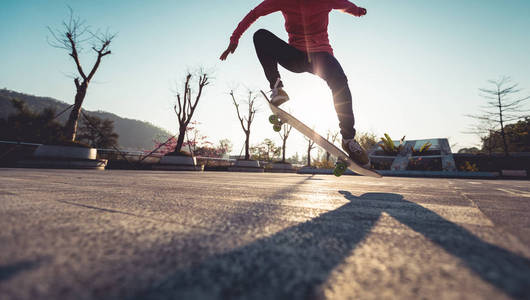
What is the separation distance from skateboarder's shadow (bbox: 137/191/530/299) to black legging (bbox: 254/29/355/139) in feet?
6.75

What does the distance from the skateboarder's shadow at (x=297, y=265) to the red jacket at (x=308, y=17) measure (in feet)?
8.38

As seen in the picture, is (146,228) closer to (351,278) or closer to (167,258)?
(167,258)

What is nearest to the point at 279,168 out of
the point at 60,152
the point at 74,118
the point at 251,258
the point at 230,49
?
the point at 74,118

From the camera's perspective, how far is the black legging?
2.61m

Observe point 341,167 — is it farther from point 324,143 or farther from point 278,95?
point 278,95

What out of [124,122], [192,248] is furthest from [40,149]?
[124,122]

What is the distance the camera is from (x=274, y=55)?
2.89m

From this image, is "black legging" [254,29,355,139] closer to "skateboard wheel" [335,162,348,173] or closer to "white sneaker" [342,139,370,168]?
"white sneaker" [342,139,370,168]

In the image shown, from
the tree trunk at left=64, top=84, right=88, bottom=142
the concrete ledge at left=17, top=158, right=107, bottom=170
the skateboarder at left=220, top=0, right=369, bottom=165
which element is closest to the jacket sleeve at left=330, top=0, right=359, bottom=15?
the skateboarder at left=220, top=0, right=369, bottom=165

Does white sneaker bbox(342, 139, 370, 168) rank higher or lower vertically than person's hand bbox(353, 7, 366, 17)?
lower

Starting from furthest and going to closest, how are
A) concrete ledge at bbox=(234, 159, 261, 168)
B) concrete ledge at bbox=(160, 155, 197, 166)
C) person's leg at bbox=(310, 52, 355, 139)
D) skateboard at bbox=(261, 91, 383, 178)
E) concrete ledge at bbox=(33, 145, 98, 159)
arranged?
1. concrete ledge at bbox=(234, 159, 261, 168)
2. concrete ledge at bbox=(160, 155, 197, 166)
3. concrete ledge at bbox=(33, 145, 98, 159)
4. skateboard at bbox=(261, 91, 383, 178)
5. person's leg at bbox=(310, 52, 355, 139)

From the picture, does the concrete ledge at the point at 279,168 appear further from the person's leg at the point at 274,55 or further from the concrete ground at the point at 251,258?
the concrete ground at the point at 251,258

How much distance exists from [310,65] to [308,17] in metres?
0.52

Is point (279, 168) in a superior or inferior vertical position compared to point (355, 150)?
inferior
